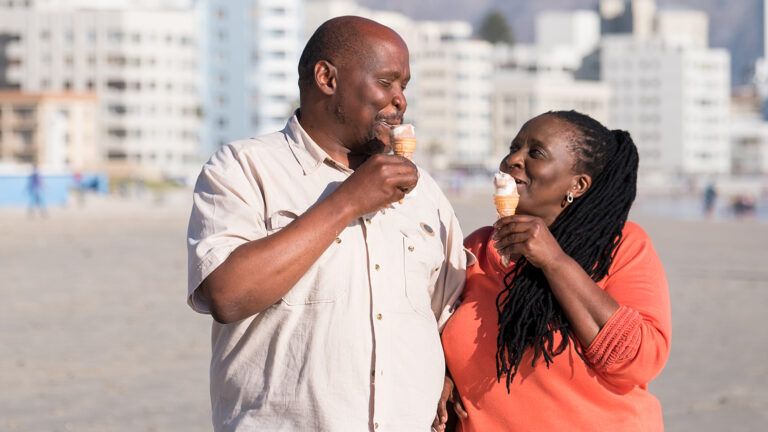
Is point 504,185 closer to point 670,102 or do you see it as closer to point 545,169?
point 545,169

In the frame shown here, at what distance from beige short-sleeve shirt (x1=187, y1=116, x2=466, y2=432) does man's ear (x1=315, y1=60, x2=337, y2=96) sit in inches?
6.4

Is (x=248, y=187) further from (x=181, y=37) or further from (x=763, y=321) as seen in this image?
(x=181, y=37)

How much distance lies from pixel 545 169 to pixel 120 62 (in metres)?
119

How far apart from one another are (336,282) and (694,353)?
9050 millimetres

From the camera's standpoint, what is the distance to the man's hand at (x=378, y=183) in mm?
3486

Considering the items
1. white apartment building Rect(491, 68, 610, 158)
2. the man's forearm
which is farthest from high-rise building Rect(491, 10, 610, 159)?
the man's forearm

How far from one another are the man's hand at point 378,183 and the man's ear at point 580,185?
781 mm

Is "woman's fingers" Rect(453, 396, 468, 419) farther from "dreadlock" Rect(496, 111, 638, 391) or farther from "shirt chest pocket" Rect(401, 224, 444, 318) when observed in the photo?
"shirt chest pocket" Rect(401, 224, 444, 318)

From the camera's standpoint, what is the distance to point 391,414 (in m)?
3.62

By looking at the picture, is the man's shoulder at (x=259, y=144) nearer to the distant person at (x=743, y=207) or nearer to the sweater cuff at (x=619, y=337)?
the sweater cuff at (x=619, y=337)

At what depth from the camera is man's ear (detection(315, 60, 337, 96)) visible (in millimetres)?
3793

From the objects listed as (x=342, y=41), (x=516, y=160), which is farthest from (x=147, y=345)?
(x=342, y=41)

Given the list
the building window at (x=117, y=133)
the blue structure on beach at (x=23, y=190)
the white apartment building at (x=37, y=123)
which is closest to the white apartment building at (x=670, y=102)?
the building window at (x=117, y=133)

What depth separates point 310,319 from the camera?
3.58 m
